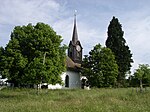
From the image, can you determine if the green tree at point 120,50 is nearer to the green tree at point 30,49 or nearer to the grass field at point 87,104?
the green tree at point 30,49

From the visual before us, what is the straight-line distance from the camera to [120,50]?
5616cm

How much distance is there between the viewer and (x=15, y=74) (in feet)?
137

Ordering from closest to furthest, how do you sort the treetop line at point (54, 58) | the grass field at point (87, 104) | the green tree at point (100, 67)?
1. the grass field at point (87, 104)
2. the treetop line at point (54, 58)
3. the green tree at point (100, 67)

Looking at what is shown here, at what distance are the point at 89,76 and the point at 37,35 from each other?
56.6 ft

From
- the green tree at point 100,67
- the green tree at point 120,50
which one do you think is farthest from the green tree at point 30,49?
the green tree at point 120,50

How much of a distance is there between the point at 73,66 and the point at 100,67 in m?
7.92

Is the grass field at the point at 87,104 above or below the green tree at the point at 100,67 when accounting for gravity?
below

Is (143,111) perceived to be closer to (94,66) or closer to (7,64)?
(7,64)

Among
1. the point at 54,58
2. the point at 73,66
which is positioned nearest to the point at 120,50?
the point at 73,66

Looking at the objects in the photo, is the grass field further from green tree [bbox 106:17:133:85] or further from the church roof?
the church roof

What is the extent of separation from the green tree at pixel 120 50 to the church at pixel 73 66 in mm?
8420

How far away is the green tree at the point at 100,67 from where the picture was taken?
172ft

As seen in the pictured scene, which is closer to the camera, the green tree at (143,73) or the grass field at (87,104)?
the grass field at (87,104)

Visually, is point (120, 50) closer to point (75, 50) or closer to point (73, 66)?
point (73, 66)
